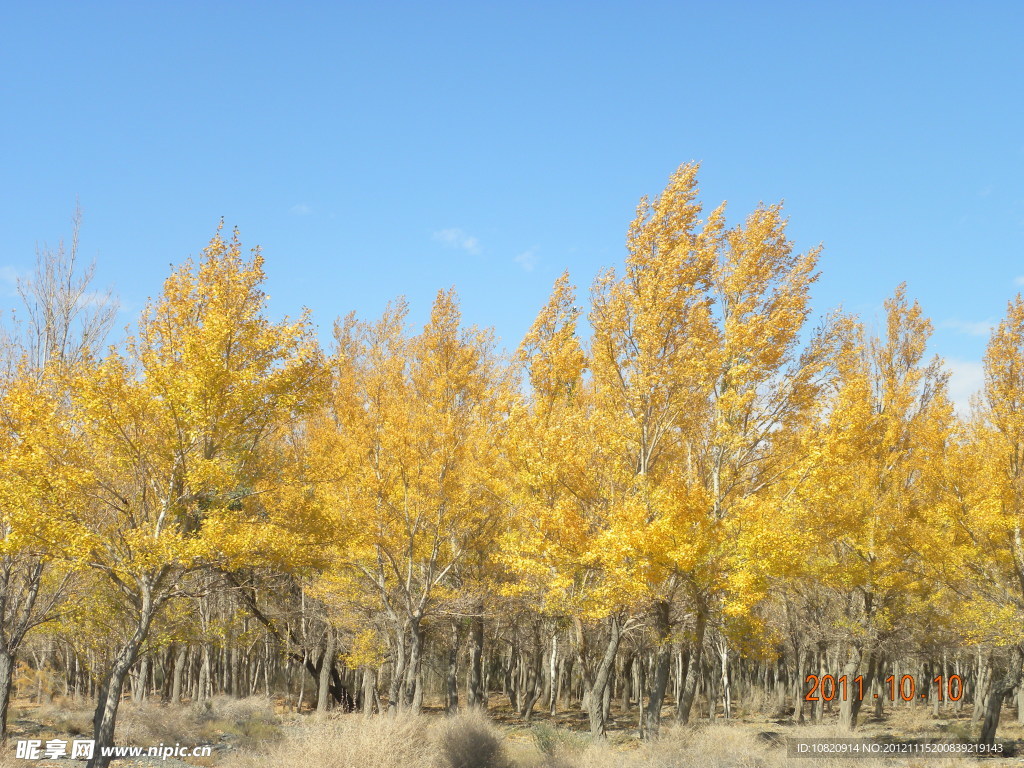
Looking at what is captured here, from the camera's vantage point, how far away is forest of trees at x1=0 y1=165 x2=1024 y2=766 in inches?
372

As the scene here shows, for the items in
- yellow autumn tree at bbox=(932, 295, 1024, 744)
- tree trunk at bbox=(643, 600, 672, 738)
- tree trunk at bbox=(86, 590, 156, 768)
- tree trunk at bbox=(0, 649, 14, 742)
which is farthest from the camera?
yellow autumn tree at bbox=(932, 295, 1024, 744)

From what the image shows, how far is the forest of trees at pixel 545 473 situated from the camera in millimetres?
9445

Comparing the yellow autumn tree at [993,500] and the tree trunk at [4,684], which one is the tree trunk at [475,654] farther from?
the yellow autumn tree at [993,500]

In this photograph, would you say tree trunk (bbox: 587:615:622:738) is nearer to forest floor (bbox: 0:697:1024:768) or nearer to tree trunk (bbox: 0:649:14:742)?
forest floor (bbox: 0:697:1024:768)

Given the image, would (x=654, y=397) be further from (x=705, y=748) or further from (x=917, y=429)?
(x=917, y=429)

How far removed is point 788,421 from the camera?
12.6 metres

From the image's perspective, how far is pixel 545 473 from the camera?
12.0 metres

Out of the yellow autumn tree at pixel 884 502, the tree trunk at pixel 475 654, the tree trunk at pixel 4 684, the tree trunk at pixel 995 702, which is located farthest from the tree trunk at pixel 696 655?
the tree trunk at pixel 4 684

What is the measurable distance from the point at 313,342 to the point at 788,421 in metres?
8.32
